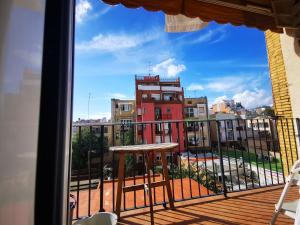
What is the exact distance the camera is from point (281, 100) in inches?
155

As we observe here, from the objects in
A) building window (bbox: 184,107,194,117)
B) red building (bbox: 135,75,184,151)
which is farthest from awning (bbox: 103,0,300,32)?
building window (bbox: 184,107,194,117)

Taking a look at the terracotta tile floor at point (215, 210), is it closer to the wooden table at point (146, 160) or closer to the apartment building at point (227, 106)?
the wooden table at point (146, 160)

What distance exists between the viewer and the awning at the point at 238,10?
2145 millimetres

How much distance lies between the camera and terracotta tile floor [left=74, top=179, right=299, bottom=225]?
198cm

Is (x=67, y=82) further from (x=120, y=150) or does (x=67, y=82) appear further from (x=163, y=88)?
(x=163, y=88)

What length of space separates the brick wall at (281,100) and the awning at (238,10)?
1.50m

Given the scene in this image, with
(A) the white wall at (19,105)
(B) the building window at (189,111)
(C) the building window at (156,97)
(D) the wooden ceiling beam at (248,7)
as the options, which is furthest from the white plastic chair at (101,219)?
(B) the building window at (189,111)

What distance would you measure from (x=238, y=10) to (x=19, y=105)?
109 inches

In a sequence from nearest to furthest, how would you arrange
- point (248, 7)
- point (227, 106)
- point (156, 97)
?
point (248, 7), point (156, 97), point (227, 106)

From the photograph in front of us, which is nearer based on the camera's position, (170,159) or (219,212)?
(219,212)

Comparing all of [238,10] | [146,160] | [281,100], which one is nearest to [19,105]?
[146,160]

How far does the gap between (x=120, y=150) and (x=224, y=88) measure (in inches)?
1601

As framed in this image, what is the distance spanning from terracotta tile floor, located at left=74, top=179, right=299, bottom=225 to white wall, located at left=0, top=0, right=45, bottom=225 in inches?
70.6

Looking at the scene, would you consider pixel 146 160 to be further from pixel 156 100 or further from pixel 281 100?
pixel 156 100
